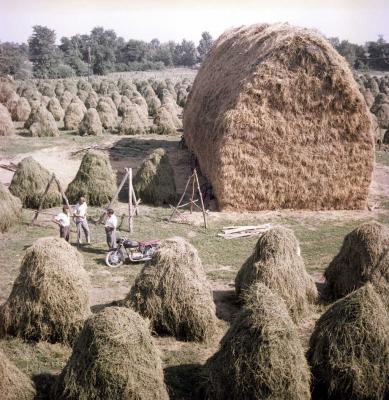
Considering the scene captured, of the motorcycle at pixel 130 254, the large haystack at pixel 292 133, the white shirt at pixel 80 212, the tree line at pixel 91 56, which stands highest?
the tree line at pixel 91 56

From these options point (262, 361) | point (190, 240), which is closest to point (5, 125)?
point (190, 240)

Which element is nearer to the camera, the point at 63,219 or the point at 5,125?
the point at 63,219

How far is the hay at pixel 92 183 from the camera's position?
1593 cm

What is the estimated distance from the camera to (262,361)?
6148 mm

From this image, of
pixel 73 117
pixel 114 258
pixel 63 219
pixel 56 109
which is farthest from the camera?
pixel 56 109

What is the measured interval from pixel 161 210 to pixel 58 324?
816 cm

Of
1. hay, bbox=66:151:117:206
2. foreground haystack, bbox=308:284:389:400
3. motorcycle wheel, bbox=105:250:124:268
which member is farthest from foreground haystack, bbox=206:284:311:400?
hay, bbox=66:151:117:206

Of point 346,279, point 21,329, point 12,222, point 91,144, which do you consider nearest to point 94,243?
point 12,222

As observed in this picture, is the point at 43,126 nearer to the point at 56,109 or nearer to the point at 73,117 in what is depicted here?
the point at 73,117

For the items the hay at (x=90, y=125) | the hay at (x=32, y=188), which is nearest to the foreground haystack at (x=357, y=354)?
the hay at (x=32, y=188)

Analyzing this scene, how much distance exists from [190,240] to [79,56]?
67.7 meters

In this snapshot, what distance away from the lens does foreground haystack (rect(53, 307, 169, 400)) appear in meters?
6.08

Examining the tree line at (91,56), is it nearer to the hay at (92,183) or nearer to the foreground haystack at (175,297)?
the hay at (92,183)

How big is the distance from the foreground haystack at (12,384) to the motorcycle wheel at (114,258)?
5053 mm
